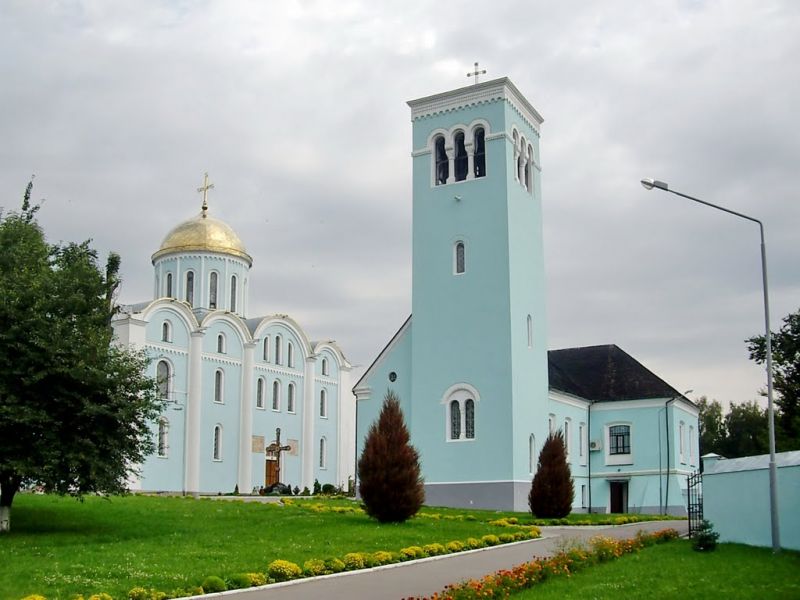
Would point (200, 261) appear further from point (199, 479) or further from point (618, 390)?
point (618, 390)

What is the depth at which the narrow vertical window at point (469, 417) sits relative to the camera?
36562mm

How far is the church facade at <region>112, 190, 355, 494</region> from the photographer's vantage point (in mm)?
48250

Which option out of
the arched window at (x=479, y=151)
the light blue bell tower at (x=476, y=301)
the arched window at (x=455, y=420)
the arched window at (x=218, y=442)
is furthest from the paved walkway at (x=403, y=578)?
the arched window at (x=218, y=442)

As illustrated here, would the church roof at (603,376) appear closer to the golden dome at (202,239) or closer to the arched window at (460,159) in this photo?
→ the arched window at (460,159)

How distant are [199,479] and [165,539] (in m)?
29.3

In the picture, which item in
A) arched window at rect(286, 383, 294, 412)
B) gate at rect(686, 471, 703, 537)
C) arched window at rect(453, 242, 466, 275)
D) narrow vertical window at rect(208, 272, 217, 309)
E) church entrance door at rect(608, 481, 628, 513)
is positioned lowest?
church entrance door at rect(608, 481, 628, 513)

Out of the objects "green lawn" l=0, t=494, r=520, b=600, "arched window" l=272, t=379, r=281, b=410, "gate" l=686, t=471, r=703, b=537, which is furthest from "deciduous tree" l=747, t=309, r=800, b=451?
"arched window" l=272, t=379, r=281, b=410

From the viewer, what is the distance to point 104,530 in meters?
22.5

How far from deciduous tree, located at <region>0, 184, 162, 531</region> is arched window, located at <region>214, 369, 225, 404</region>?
28.1 m

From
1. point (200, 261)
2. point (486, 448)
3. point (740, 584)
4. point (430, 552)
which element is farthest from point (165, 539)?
point (200, 261)

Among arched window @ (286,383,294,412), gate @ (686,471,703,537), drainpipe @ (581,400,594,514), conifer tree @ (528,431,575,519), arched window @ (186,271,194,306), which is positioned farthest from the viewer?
arched window @ (286,383,294,412)

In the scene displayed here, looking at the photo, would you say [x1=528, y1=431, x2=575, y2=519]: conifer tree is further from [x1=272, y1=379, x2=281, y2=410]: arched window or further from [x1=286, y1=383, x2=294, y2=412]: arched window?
[x1=286, y1=383, x2=294, y2=412]: arched window

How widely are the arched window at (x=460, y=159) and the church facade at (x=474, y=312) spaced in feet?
0.18

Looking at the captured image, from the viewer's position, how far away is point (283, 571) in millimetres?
15359
